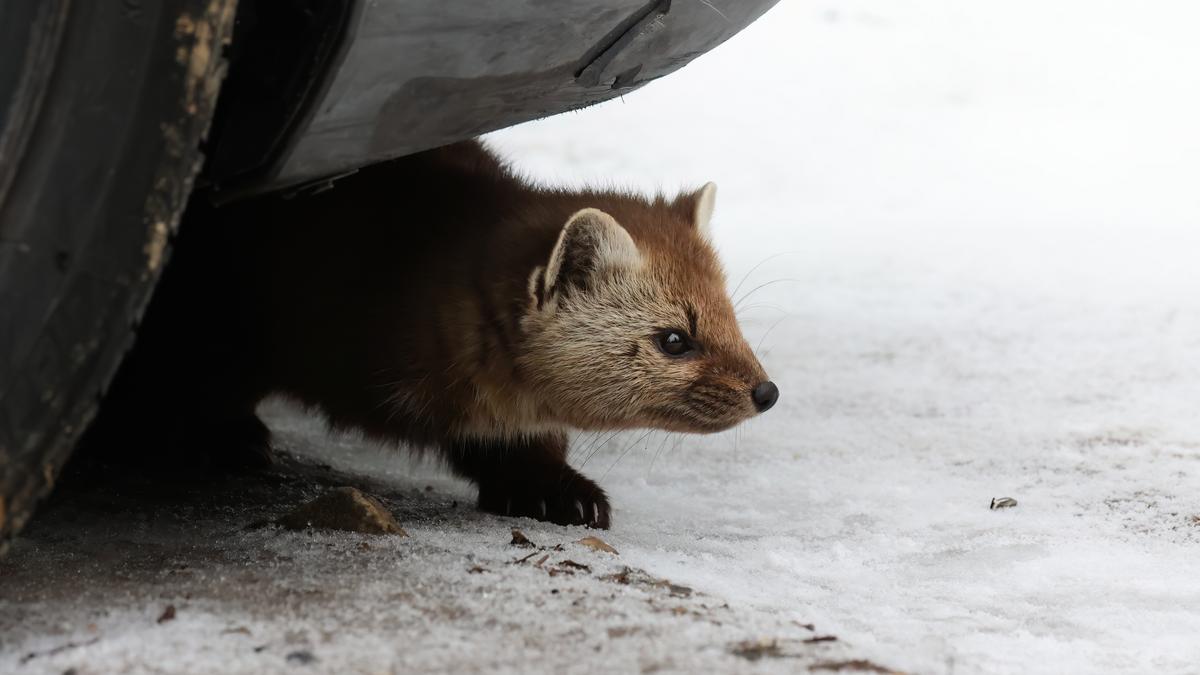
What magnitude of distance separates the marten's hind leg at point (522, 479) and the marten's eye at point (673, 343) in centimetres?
52

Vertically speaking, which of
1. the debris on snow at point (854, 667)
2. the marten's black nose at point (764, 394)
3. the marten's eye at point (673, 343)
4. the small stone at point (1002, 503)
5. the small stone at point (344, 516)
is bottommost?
the small stone at point (344, 516)

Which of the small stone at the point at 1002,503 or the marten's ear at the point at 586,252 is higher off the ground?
the marten's ear at the point at 586,252

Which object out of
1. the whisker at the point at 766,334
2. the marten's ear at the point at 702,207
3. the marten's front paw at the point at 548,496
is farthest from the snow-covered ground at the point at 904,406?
the marten's ear at the point at 702,207

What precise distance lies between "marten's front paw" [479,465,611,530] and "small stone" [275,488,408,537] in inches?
34.2

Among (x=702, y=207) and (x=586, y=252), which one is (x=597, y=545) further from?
(x=702, y=207)

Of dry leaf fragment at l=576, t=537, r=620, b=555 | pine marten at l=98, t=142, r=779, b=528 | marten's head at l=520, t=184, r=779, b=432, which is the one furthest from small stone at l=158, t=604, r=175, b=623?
marten's head at l=520, t=184, r=779, b=432

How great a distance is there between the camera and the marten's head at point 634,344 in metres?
3.86

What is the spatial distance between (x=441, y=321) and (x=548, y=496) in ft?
2.44

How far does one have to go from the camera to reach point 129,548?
3.13 meters

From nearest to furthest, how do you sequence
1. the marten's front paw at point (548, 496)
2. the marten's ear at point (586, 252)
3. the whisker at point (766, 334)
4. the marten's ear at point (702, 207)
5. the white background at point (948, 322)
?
the white background at point (948, 322), the marten's ear at point (586, 252), the marten's front paw at point (548, 496), the marten's ear at point (702, 207), the whisker at point (766, 334)

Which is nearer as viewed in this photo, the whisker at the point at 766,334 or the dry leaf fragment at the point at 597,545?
the dry leaf fragment at the point at 597,545

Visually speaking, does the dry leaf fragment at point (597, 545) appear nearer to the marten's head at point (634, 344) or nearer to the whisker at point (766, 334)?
the marten's head at point (634, 344)

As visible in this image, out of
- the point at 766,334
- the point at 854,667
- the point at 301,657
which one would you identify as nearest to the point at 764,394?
the point at 854,667

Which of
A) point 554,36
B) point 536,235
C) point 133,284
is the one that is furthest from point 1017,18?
point 133,284
